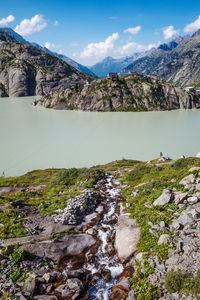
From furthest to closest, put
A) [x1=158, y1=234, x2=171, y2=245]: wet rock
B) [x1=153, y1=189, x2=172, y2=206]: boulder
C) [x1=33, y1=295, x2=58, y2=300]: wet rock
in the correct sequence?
[x1=153, y1=189, x2=172, y2=206]: boulder
[x1=158, y1=234, x2=171, y2=245]: wet rock
[x1=33, y1=295, x2=58, y2=300]: wet rock

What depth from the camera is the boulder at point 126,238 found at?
16.0 metres

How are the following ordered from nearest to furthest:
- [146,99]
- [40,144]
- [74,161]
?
[74,161]
[40,144]
[146,99]

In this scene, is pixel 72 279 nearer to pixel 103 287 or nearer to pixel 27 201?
pixel 103 287

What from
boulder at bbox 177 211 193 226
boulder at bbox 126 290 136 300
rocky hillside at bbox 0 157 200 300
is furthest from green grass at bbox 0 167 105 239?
boulder at bbox 177 211 193 226

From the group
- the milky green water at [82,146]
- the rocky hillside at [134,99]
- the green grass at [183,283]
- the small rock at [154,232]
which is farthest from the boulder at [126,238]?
the rocky hillside at [134,99]

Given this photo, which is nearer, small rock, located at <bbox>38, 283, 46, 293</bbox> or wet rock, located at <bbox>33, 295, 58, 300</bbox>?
wet rock, located at <bbox>33, 295, 58, 300</bbox>

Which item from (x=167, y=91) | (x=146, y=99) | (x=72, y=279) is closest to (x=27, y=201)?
(x=72, y=279)

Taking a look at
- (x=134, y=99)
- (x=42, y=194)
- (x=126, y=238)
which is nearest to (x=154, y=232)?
(x=126, y=238)

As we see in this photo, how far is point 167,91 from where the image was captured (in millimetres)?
195750

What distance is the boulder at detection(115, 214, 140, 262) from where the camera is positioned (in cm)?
1596

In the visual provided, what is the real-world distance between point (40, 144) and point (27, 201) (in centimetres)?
5166

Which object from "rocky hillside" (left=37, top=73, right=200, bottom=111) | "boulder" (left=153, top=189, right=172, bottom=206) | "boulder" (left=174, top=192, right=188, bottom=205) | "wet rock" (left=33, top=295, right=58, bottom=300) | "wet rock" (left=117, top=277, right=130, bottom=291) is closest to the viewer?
"wet rock" (left=33, top=295, right=58, bottom=300)

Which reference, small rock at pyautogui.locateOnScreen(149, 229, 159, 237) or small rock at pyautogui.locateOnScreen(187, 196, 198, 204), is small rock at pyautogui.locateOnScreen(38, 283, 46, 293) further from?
small rock at pyautogui.locateOnScreen(187, 196, 198, 204)

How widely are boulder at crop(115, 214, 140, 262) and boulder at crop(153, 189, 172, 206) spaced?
11.9 feet
